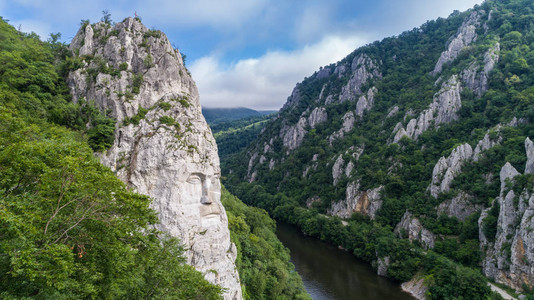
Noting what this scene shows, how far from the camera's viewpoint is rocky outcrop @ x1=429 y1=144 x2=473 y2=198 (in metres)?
54.3

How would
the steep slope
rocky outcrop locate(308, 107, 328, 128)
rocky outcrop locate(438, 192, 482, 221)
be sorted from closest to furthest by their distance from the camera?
the steep slope → rocky outcrop locate(438, 192, 482, 221) → rocky outcrop locate(308, 107, 328, 128)

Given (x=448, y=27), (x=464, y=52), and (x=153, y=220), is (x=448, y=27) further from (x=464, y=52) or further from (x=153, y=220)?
(x=153, y=220)

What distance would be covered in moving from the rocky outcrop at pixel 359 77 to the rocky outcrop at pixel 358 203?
53.6 meters

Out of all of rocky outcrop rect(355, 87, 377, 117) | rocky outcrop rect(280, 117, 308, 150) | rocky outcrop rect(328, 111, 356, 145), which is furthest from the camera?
rocky outcrop rect(280, 117, 308, 150)

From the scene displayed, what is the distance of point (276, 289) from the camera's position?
32.6m

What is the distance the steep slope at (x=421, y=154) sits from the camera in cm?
4544

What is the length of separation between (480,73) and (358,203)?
47997 millimetres

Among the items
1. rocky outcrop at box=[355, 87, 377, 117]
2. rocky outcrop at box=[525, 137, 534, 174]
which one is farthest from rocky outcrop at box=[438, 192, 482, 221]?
rocky outcrop at box=[355, 87, 377, 117]

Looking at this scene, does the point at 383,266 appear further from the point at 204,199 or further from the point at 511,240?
the point at 204,199

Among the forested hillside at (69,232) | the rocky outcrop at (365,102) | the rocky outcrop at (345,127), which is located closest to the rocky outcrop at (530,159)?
the forested hillside at (69,232)

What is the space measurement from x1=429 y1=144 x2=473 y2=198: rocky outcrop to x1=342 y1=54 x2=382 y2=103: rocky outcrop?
2403 inches

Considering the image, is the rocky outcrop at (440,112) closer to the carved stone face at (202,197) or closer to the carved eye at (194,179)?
the carved stone face at (202,197)

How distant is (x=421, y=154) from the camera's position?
220 feet

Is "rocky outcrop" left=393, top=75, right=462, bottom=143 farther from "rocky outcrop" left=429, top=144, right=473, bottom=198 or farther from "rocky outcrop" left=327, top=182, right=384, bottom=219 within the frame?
"rocky outcrop" left=327, top=182, right=384, bottom=219
